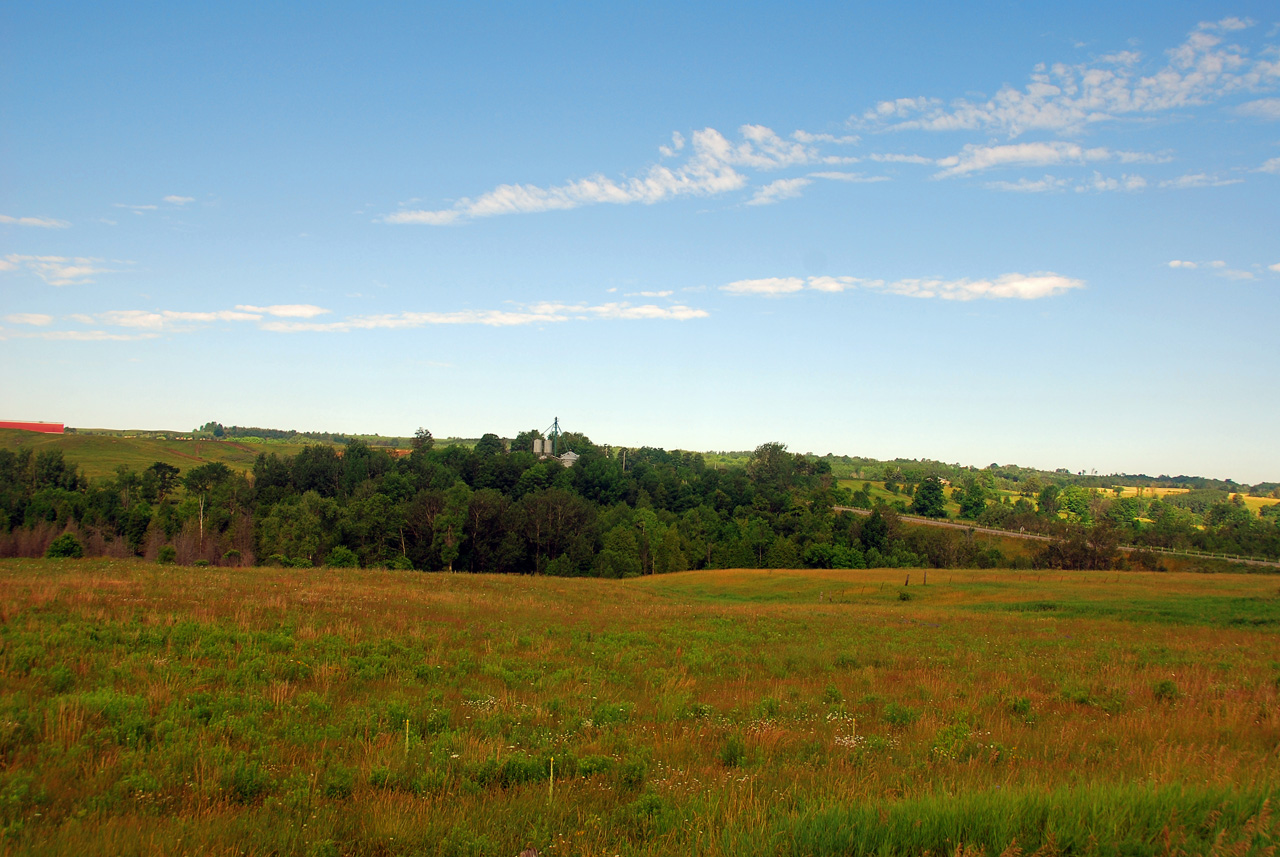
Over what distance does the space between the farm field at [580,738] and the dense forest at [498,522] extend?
5421cm

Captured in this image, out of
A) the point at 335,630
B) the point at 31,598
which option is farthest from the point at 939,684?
the point at 31,598

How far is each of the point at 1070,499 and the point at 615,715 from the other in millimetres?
188465

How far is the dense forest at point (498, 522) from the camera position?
83438 mm

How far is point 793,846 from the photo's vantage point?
4.41 m

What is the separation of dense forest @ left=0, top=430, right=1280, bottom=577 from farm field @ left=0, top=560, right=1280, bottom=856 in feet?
178

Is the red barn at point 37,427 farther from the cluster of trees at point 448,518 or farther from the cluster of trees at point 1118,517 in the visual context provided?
the cluster of trees at point 1118,517

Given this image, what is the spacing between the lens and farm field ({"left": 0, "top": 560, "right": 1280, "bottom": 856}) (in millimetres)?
4805

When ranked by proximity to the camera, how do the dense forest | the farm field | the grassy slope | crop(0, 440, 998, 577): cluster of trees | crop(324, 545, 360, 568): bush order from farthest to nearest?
the grassy slope → the dense forest → crop(0, 440, 998, 577): cluster of trees → crop(324, 545, 360, 568): bush → the farm field

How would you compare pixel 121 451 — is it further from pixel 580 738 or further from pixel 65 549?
pixel 580 738

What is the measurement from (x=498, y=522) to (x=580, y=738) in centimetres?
8512

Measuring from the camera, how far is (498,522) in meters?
90.9

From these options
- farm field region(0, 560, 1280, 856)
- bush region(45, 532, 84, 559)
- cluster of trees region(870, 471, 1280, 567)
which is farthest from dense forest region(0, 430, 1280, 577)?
farm field region(0, 560, 1280, 856)

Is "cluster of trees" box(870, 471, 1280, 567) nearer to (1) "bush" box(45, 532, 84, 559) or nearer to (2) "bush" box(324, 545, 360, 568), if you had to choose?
(2) "bush" box(324, 545, 360, 568)

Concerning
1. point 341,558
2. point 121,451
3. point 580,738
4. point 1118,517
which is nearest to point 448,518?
point 341,558
